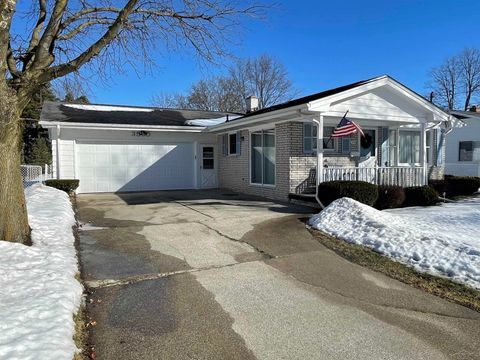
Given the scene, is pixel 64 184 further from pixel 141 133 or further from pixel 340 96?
pixel 340 96

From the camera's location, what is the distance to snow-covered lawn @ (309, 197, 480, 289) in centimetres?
549

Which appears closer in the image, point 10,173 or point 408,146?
point 10,173

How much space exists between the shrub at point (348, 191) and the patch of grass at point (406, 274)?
2.97m

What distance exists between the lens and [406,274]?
5.30 meters

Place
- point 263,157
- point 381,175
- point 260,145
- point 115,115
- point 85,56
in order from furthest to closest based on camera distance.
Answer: point 115,115, point 260,145, point 263,157, point 381,175, point 85,56

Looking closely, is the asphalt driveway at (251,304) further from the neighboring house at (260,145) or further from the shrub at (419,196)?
the shrub at (419,196)

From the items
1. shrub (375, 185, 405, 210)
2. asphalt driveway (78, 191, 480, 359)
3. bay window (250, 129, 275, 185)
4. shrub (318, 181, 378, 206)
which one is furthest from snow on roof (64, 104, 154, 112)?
shrub (375, 185, 405, 210)

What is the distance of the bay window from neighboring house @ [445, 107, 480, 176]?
A: 47.4ft

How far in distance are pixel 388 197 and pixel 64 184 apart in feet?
35.3

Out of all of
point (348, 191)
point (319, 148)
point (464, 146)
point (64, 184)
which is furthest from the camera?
point (464, 146)

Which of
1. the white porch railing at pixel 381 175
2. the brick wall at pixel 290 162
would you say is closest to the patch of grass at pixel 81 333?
the white porch railing at pixel 381 175

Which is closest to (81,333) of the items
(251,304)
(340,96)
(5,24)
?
(251,304)

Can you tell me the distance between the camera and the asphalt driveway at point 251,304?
128 inches

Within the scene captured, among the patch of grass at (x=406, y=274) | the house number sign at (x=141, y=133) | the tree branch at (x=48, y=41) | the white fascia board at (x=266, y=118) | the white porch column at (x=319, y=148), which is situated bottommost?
the patch of grass at (x=406, y=274)
